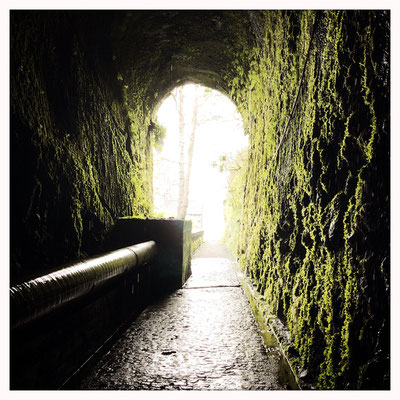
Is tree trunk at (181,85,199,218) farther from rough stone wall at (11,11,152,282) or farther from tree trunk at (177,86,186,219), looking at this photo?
rough stone wall at (11,11,152,282)

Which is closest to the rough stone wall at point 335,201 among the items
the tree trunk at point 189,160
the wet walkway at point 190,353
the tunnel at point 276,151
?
the tunnel at point 276,151

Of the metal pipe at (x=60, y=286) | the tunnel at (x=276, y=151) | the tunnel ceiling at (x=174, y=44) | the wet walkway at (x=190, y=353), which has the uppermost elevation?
the tunnel ceiling at (x=174, y=44)

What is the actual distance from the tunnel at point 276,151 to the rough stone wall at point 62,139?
1cm

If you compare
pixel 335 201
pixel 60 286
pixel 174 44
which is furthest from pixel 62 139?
pixel 174 44

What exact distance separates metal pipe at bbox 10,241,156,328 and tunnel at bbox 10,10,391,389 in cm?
8

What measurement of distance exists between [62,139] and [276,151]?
2.17 meters

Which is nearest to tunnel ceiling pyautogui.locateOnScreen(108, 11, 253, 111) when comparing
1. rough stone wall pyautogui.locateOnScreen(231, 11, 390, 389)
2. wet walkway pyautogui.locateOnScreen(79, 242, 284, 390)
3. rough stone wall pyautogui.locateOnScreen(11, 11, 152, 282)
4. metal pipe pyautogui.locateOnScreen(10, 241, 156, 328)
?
rough stone wall pyautogui.locateOnScreen(11, 11, 152, 282)

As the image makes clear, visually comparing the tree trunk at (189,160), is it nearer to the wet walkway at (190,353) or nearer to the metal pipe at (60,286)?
the wet walkway at (190,353)

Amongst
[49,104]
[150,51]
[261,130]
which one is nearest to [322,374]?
[49,104]

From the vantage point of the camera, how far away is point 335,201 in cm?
137

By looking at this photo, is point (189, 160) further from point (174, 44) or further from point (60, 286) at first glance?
point (60, 286)

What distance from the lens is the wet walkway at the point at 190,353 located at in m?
1.53

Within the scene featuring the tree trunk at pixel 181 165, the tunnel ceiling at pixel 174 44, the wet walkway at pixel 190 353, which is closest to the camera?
the wet walkway at pixel 190 353

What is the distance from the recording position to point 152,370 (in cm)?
165
